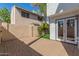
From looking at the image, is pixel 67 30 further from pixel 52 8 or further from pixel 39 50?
pixel 39 50

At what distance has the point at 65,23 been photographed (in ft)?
54.7

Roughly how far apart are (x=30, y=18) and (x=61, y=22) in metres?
18.3

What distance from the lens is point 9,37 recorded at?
2084 centimetres

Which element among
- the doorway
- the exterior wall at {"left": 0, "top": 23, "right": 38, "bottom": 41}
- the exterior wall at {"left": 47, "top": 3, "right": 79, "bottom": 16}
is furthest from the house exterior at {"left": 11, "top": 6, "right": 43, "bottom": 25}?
the doorway

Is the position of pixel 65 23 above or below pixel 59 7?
below

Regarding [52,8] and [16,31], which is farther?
[16,31]

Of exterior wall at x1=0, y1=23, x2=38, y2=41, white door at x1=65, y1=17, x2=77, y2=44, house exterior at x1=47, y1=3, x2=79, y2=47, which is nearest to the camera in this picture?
house exterior at x1=47, y1=3, x2=79, y2=47

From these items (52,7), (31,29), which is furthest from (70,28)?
(31,29)

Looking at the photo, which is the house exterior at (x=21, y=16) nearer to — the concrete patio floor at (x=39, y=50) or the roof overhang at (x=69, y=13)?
the roof overhang at (x=69, y=13)

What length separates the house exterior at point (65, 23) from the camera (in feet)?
46.7

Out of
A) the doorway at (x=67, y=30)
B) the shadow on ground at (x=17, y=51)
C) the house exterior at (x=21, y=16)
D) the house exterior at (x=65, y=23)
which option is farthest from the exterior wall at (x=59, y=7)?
the house exterior at (x=21, y=16)

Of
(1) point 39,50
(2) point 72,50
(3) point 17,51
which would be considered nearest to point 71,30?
(2) point 72,50

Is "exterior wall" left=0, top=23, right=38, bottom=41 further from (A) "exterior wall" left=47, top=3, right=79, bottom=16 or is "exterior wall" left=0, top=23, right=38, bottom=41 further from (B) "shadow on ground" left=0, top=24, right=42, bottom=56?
(B) "shadow on ground" left=0, top=24, right=42, bottom=56

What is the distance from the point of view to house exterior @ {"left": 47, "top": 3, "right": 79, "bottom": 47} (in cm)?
1424
